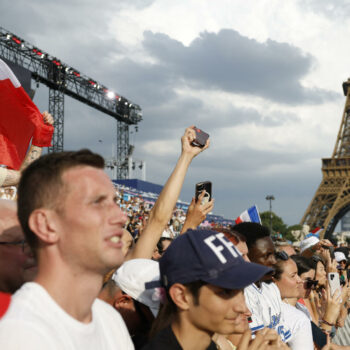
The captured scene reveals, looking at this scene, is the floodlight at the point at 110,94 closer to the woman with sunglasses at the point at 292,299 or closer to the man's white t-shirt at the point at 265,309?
the woman with sunglasses at the point at 292,299

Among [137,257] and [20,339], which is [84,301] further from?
[137,257]

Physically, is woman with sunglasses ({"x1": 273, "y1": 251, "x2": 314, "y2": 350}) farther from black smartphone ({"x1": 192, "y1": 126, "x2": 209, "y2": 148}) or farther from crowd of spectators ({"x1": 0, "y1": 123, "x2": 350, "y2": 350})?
black smartphone ({"x1": 192, "y1": 126, "x2": 209, "y2": 148})

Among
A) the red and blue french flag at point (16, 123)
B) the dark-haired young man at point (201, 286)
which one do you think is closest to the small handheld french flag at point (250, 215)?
the red and blue french flag at point (16, 123)

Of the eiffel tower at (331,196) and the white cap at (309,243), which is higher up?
the eiffel tower at (331,196)

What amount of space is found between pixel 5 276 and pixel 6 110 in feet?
9.54

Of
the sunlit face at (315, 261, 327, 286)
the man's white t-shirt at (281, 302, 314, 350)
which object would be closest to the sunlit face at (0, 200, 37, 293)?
the man's white t-shirt at (281, 302, 314, 350)

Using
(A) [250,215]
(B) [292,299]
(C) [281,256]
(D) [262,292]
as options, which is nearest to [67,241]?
(D) [262,292]

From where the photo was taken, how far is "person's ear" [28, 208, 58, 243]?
142cm

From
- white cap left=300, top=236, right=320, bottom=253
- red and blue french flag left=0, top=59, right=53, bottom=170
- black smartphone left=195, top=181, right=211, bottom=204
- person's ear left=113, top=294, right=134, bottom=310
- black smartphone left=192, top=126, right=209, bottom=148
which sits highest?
red and blue french flag left=0, top=59, right=53, bottom=170

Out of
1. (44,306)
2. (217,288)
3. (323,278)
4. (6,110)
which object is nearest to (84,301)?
(44,306)

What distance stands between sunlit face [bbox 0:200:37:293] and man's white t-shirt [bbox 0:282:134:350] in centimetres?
25

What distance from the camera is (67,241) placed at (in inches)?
56.4

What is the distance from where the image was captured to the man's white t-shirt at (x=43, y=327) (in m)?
1.23

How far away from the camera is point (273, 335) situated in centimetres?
213
